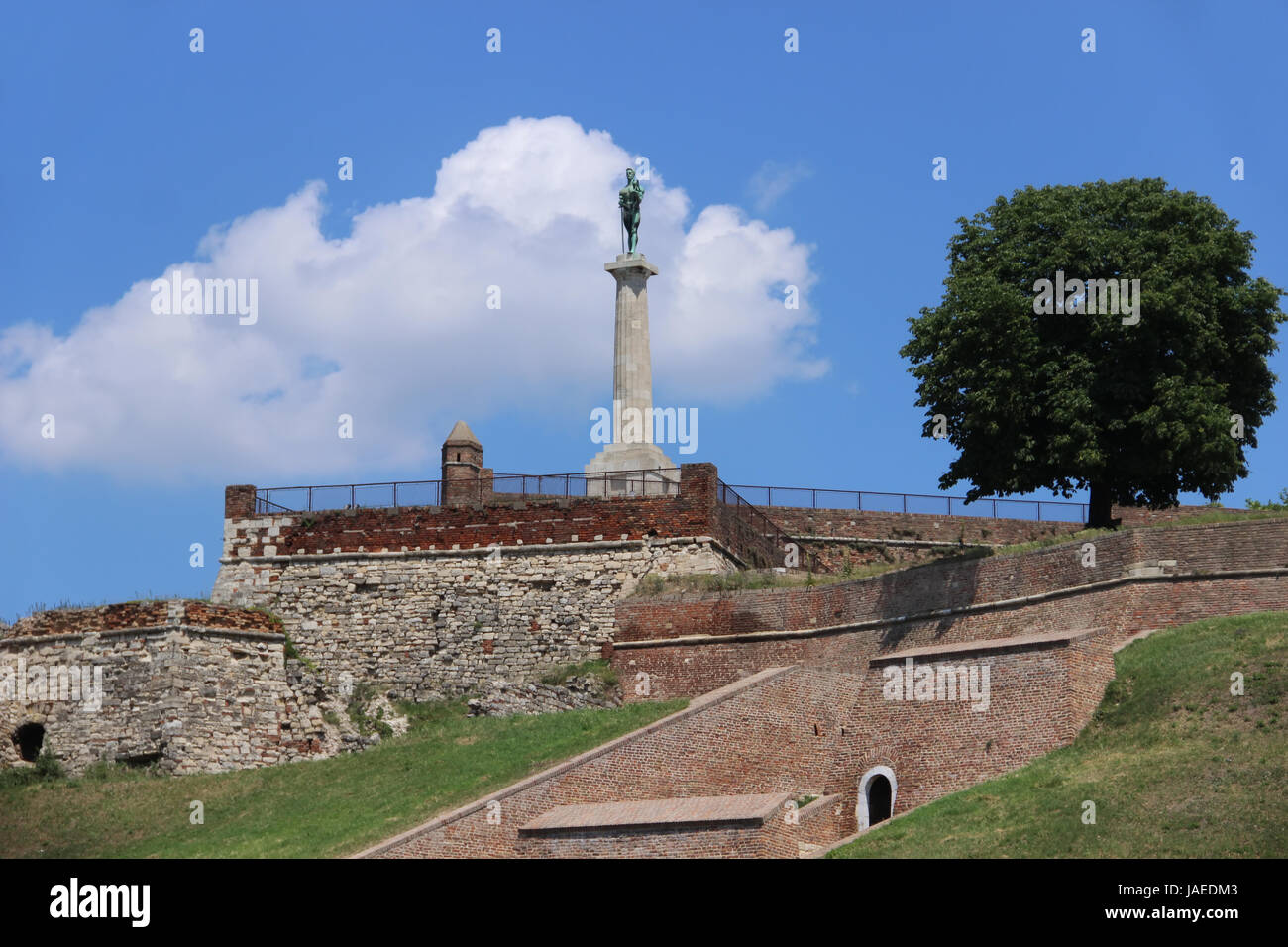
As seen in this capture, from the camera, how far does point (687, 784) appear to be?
3759 cm

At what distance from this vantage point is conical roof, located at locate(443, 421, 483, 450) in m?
56.4

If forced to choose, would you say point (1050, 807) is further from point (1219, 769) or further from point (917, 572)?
point (917, 572)

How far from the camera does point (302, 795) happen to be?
134ft

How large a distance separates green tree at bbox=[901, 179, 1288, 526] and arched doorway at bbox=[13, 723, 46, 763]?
22.8 m

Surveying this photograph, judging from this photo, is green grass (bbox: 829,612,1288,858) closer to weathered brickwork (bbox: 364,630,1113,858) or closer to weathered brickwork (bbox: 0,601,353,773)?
weathered brickwork (bbox: 364,630,1113,858)

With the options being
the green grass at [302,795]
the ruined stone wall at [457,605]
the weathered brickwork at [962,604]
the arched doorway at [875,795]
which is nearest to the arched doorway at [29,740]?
the green grass at [302,795]

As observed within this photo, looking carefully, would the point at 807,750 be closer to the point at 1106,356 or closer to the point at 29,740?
the point at 1106,356

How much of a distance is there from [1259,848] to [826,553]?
90.0 feet

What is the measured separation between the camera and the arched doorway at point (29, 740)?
46.5 meters

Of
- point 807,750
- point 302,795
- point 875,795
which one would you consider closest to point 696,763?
point 807,750

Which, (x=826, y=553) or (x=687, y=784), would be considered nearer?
(x=687, y=784)

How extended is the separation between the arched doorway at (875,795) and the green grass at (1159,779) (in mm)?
2537
